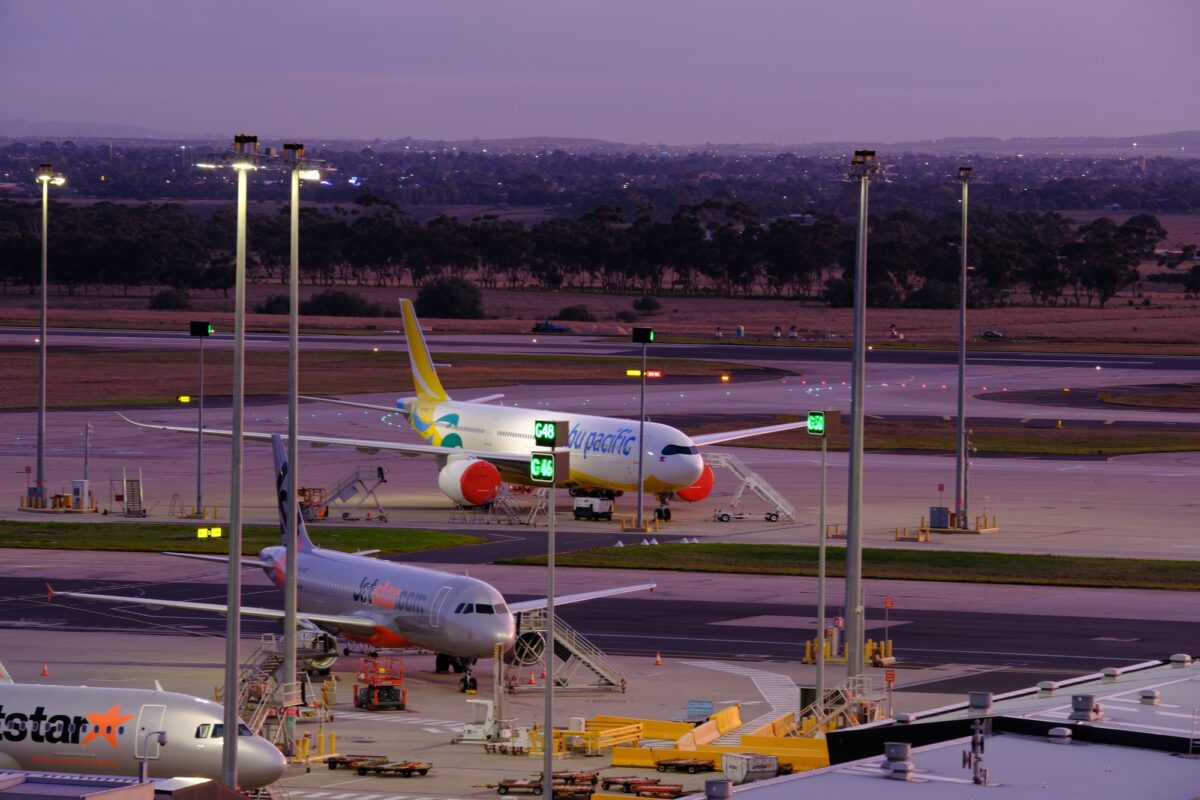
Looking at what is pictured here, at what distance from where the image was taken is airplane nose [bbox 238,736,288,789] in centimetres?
3466

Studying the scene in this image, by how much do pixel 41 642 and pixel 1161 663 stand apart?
31.4m

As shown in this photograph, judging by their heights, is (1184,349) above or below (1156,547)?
above

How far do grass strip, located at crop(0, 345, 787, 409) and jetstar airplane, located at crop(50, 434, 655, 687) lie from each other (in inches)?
3045

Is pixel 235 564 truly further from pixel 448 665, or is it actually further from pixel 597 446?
pixel 597 446

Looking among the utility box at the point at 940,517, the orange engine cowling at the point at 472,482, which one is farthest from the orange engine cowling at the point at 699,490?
the utility box at the point at 940,517

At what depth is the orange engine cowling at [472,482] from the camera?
83.1 m

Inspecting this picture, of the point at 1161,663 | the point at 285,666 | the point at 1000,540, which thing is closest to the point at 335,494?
the point at 1000,540

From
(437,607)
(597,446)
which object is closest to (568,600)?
(437,607)

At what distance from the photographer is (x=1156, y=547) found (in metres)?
75.8

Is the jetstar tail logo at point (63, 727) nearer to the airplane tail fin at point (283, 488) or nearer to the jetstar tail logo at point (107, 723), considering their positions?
the jetstar tail logo at point (107, 723)

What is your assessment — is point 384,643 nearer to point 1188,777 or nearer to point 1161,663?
point 1161,663

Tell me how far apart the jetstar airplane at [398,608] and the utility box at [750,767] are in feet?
38.6

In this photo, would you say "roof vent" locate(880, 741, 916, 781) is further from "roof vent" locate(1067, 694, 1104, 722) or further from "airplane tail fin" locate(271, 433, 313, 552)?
"airplane tail fin" locate(271, 433, 313, 552)

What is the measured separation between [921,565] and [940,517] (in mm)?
9945
